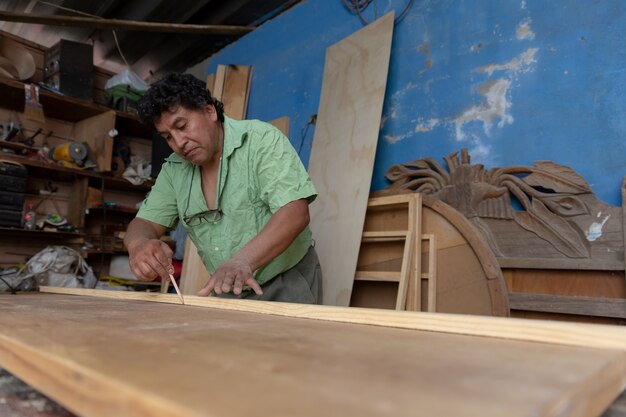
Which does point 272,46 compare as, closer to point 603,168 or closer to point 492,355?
point 603,168

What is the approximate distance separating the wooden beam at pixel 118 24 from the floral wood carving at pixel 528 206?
2759 millimetres

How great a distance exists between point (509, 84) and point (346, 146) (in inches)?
38.8

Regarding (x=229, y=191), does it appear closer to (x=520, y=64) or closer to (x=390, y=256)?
(x=390, y=256)

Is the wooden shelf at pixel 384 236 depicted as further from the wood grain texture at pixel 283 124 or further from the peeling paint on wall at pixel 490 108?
the wood grain texture at pixel 283 124

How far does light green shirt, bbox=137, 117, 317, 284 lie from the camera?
1679mm

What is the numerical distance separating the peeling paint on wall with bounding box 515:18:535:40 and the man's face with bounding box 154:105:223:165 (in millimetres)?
1681

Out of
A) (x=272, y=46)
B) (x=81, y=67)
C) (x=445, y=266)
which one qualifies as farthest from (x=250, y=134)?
(x=81, y=67)

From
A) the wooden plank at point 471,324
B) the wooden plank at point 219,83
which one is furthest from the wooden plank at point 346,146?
the wooden plank at point 471,324

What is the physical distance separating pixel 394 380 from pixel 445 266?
1949 mm

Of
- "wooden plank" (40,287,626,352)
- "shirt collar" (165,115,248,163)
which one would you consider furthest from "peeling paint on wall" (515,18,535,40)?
"wooden plank" (40,287,626,352)

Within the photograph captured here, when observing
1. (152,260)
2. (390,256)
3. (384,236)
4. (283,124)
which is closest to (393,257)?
(390,256)

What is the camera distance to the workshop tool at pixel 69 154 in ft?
13.8

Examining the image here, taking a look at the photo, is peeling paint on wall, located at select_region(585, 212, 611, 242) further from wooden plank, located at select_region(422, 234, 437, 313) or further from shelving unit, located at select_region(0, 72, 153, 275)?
shelving unit, located at select_region(0, 72, 153, 275)

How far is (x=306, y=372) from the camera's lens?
0.44 m
